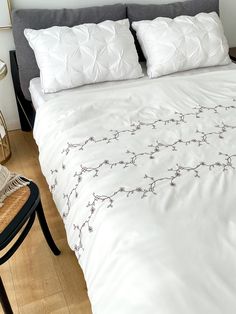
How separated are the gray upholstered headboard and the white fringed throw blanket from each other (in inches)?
38.3

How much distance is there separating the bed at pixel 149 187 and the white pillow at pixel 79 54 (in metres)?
0.11

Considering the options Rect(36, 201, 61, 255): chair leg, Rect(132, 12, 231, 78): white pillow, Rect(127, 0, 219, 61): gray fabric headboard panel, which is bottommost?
Rect(36, 201, 61, 255): chair leg

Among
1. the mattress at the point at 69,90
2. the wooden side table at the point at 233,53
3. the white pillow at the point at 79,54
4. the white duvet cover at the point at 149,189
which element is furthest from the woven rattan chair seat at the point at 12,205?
the wooden side table at the point at 233,53

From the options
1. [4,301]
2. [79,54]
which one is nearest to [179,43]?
[79,54]

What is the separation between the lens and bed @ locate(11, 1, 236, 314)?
2.81ft

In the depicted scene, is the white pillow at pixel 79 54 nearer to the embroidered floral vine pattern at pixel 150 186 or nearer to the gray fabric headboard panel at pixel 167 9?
the gray fabric headboard panel at pixel 167 9

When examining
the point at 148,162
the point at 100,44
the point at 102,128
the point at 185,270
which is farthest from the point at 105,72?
the point at 185,270

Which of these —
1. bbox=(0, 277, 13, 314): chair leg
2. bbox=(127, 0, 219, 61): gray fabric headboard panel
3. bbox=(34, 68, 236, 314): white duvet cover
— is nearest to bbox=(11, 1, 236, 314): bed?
bbox=(34, 68, 236, 314): white duvet cover

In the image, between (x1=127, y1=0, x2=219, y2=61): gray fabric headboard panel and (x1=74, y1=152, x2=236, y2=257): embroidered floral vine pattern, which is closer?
(x1=74, y1=152, x2=236, y2=257): embroidered floral vine pattern

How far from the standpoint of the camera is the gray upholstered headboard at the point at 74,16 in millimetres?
2094

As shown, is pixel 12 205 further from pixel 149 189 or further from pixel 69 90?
pixel 69 90

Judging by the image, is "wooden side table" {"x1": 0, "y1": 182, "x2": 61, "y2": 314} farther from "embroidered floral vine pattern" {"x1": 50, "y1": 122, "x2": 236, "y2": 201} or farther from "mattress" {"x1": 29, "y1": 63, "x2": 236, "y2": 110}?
"mattress" {"x1": 29, "y1": 63, "x2": 236, "y2": 110}

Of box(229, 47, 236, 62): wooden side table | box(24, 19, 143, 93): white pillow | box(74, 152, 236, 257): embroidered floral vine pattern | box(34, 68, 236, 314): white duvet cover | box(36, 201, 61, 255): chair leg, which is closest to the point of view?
box(34, 68, 236, 314): white duvet cover

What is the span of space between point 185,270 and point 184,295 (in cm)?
7
